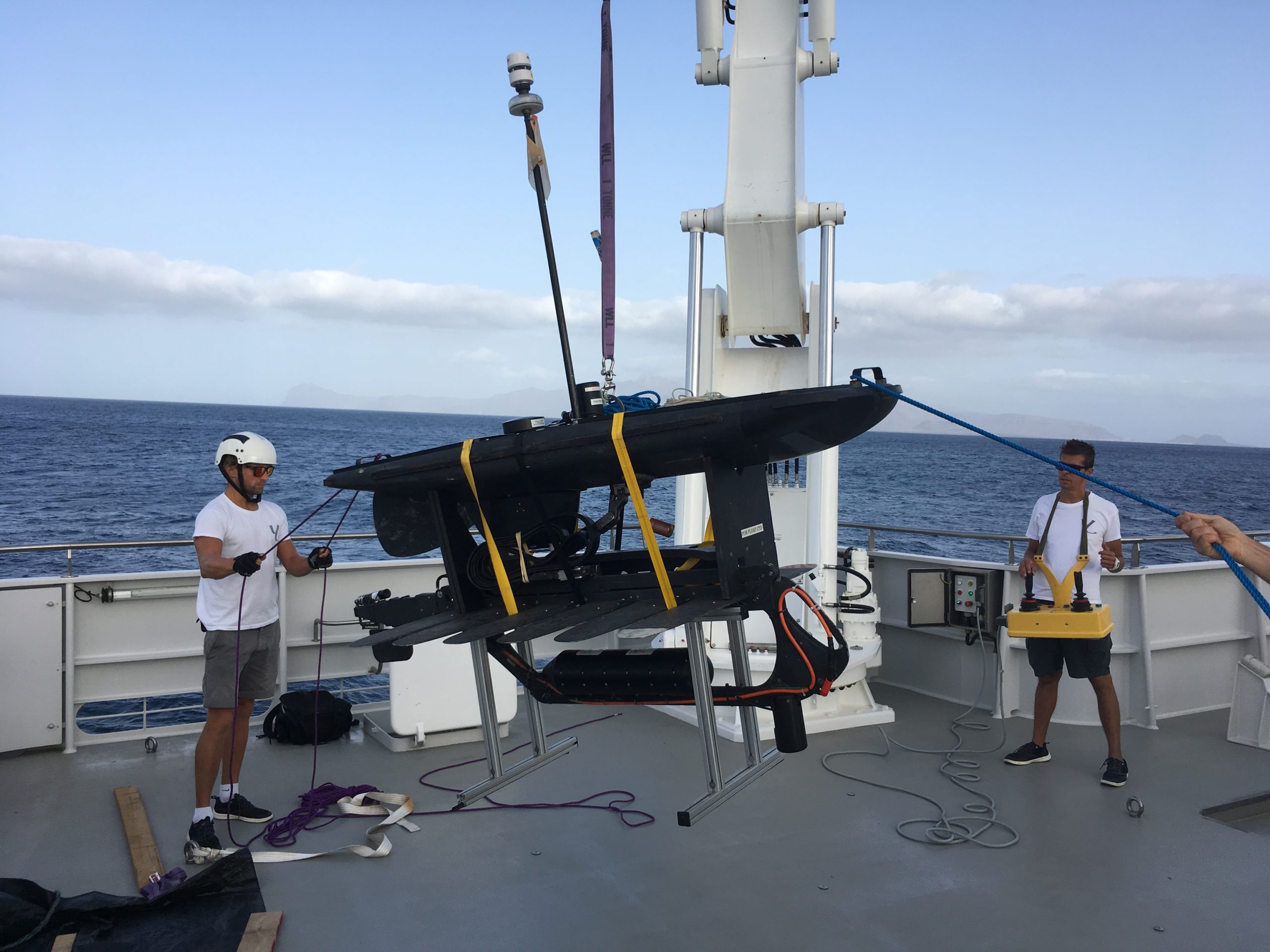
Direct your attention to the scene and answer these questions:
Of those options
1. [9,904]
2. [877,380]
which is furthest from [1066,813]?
[9,904]

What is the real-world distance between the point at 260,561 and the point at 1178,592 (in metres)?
5.47

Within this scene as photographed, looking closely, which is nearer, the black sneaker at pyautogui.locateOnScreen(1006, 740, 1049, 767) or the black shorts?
the black shorts

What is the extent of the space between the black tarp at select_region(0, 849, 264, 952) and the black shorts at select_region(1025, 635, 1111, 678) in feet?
12.4

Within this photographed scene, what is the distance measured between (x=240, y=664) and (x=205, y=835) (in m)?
0.69

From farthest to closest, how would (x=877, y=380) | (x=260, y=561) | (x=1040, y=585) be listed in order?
(x=1040, y=585)
(x=260, y=561)
(x=877, y=380)

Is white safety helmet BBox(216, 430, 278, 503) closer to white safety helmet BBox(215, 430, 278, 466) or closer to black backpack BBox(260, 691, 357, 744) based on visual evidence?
white safety helmet BBox(215, 430, 278, 466)

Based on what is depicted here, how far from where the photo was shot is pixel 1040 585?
16.0 feet

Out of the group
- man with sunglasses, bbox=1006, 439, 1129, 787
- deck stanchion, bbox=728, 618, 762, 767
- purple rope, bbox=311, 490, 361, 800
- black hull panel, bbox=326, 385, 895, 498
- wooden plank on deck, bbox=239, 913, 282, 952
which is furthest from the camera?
man with sunglasses, bbox=1006, 439, 1129, 787

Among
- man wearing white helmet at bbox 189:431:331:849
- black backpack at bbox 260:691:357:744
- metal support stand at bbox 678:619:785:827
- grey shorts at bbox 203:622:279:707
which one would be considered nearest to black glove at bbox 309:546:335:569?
man wearing white helmet at bbox 189:431:331:849

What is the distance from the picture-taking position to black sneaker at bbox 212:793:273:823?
13.9 feet

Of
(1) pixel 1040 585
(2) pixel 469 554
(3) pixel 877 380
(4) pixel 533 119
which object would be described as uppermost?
(4) pixel 533 119

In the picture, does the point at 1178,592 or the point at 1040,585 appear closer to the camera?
the point at 1040,585

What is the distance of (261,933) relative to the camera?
3189 millimetres

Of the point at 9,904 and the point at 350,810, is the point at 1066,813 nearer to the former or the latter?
the point at 350,810
